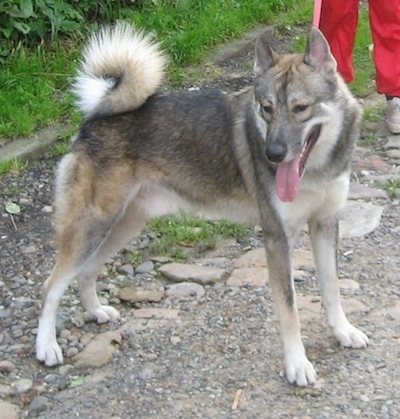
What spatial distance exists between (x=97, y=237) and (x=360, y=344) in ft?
3.91

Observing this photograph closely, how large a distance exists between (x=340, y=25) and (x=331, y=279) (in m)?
2.48

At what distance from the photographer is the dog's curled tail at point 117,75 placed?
14.0 ft

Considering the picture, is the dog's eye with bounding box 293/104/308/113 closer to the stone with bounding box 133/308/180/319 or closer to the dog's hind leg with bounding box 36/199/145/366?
the dog's hind leg with bounding box 36/199/145/366

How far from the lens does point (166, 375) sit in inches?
156

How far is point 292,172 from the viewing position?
3.73 m

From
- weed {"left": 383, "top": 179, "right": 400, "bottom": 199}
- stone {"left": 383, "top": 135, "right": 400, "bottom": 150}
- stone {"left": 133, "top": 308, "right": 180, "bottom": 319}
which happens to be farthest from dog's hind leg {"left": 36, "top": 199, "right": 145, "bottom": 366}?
stone {"left": 383, "top": 135, "right": 400, "bottom": 150}

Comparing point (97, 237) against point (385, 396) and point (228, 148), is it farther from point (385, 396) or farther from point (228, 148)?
point (385, 396)

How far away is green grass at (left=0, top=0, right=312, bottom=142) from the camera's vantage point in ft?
20.6

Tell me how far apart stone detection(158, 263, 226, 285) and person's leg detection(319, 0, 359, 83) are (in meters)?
2.05

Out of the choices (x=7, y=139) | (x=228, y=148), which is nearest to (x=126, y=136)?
(x=228, y=148)

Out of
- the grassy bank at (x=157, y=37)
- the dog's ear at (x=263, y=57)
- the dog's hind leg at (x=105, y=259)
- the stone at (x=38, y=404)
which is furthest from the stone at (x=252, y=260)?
the grassy bank at (x=157, y=37)

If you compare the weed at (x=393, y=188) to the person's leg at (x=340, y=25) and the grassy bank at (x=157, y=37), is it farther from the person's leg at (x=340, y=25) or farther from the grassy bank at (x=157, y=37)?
the grassy bank at (x=157, y=37)

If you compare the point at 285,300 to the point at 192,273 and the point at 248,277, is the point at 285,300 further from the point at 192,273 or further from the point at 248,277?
the point at 192,273

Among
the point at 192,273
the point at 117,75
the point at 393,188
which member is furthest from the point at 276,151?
the point at 393,188
